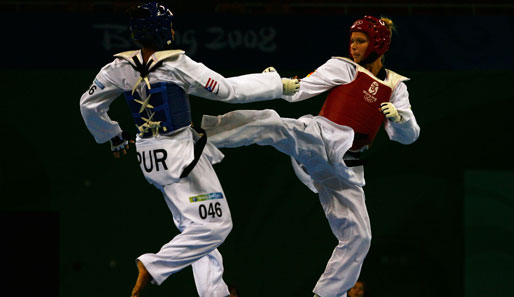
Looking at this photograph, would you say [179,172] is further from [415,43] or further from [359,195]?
[415,43]

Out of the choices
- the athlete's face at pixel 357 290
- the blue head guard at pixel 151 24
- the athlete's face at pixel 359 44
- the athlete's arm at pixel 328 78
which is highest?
the blue head guard at pixel 151 24

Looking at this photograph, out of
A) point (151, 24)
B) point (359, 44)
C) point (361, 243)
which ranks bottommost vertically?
point (361, 243)

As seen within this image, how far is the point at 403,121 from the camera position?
637 centimetres

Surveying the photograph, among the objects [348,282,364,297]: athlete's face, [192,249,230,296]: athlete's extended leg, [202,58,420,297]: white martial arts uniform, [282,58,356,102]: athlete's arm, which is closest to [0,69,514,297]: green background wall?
[348,282,364,297]: athlete's face

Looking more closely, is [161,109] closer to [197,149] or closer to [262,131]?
[197,149]

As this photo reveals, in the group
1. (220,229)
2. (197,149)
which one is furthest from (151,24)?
(220,229)

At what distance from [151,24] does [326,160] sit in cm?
189

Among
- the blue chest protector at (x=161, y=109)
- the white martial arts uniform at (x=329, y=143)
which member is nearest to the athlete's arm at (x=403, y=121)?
the white martial arts uniform at (x=329, y=143)

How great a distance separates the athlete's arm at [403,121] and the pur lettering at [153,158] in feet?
6.61

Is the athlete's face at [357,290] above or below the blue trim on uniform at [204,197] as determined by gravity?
below

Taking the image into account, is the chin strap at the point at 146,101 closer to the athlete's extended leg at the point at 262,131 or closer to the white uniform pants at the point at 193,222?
the white uniform pants at the point at 193,222

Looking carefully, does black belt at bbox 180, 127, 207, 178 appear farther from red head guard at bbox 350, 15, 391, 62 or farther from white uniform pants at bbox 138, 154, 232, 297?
red head guard at bbox 350, 15, 391, 62

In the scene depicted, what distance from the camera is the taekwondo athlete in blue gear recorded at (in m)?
5.51

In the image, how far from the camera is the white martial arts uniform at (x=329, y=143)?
20.1 feet
